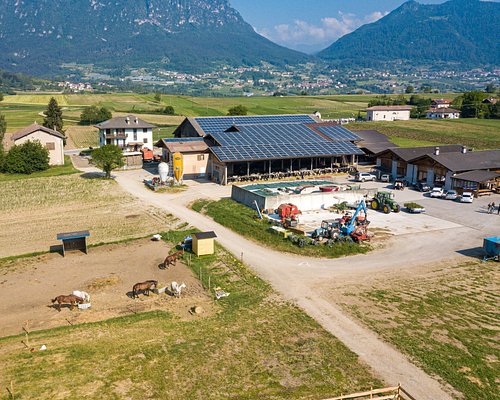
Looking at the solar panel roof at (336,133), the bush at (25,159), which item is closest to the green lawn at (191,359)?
the solar panel roof at (336,133)

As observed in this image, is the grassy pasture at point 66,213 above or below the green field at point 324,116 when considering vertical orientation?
below

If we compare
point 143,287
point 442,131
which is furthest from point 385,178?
point 442,131

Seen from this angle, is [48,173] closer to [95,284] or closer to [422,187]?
[95,284]

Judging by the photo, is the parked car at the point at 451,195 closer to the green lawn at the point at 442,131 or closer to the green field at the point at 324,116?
the green field at the point at 324,116

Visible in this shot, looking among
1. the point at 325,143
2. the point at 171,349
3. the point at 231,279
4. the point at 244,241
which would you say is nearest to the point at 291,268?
the point at 231,279

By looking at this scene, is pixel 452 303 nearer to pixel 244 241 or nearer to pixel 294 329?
pixel 294 329

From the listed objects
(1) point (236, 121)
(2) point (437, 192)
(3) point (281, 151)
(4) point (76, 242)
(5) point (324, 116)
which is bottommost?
(4) point (76, 242)

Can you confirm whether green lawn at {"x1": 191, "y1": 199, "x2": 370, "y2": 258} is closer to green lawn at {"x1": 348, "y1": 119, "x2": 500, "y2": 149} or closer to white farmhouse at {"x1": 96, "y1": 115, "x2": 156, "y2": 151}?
white farmhouse at {"x1": 96, "y1": 115, "x2": 156, "y2": 151}
